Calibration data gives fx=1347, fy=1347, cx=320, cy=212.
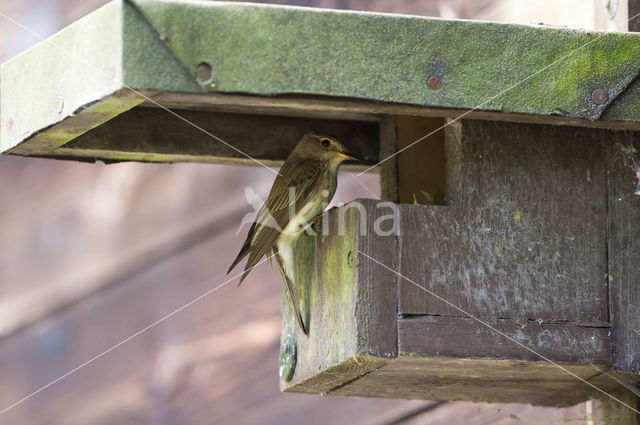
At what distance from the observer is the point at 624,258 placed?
3.60m

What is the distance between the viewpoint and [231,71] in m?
3.19

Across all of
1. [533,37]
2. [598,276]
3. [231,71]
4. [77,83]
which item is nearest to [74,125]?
[77,83]

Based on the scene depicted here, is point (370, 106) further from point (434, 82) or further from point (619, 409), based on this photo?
point (619, 409)

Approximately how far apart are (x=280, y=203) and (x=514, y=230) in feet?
2.95

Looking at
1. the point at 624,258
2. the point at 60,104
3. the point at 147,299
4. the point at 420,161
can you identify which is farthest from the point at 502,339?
the point at 147,299

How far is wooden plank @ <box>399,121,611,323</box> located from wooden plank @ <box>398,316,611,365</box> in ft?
0.09

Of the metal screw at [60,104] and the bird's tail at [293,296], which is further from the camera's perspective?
the bird's tail at [293,296]

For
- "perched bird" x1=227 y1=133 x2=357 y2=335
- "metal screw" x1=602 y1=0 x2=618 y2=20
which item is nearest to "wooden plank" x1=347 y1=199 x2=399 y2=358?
"perched bird" x1=227 y1=133 x2=357 y2=335

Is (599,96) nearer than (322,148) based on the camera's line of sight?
Yes

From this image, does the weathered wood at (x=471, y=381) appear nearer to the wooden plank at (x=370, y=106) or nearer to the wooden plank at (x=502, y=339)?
the wooden plank at (x=502, y=339)

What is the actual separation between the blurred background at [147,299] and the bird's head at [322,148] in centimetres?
35

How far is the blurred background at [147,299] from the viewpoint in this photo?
4.68 meters

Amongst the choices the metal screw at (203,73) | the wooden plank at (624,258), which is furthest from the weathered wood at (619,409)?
the metal screw at (203,73)

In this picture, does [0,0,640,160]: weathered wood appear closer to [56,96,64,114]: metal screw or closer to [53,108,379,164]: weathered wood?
[56,96,64,114]: metal screw
